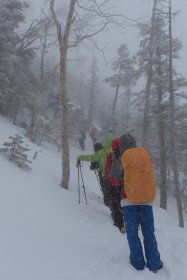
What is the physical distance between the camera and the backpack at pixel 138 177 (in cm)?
663

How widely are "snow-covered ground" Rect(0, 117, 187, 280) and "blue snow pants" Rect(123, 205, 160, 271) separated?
183mm

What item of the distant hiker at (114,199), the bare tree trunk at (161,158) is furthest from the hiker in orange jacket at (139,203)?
the bare tree trunk at (161,158)

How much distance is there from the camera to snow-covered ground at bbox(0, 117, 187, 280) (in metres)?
6.28

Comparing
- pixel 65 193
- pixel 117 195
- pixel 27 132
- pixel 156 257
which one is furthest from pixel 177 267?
pixel 27 132

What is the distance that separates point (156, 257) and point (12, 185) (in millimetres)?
4610

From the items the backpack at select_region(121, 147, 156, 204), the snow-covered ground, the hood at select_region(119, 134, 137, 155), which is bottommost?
the snow-covered ground

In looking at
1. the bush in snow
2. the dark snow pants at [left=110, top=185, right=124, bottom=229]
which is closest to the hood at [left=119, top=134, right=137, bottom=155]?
the dark snow pants at [left=110, top=185, right=124, bottom=229]

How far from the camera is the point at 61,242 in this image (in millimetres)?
7547

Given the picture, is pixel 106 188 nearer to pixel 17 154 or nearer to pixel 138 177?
pixel 17 154

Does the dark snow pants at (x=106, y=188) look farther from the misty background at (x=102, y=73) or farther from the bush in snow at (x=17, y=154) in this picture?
the bush in snow at (x=17, y=154)

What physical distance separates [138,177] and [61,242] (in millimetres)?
2111

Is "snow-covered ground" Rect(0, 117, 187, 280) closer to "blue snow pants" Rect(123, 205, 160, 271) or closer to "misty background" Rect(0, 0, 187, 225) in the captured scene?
"blue snow pants" Rect(123, 205, 160, 271)

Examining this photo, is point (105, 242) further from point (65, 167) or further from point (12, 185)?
point (65, 167)

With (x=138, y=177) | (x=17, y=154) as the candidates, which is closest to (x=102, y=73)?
(x=17, y=154)
